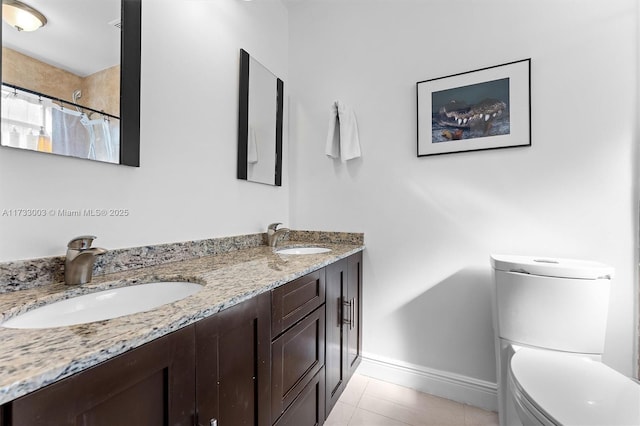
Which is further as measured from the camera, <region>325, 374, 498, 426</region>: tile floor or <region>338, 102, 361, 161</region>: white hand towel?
<region>338, 102, 361, 161</region>: white hand towel

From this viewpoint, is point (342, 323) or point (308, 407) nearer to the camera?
point (308, 407)

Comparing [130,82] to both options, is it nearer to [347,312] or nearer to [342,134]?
[342,134]

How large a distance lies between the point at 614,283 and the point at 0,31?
8.18 feet

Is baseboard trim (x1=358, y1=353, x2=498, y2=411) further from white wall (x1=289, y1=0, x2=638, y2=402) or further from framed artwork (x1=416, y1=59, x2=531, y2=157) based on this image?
framed artwork (x1=416, y1=59, x2=531, y2=157)

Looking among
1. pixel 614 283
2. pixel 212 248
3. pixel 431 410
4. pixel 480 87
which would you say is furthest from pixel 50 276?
pixel 614 283

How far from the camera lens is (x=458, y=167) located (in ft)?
5.33

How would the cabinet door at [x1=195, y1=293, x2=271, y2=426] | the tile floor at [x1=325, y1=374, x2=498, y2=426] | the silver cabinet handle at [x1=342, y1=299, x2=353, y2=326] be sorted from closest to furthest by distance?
the cabinet door at [x1=195, y1=293, x2=271, y2=426] → the tile floor at [x1=325, y1=374, x2=498, y2=426] → the silver cabinet handle at [x1=342, y1=299, x2=353, y2=326]

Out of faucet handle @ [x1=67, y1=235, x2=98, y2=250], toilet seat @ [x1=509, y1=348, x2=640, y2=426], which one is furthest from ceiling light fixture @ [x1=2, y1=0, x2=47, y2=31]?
toilet seat @ [x1=509, y1=348, x2=640, y2=426]

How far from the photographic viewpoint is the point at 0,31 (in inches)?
30.1

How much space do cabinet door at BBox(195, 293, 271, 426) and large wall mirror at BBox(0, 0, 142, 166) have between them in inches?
29.4

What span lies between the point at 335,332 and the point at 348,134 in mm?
1215

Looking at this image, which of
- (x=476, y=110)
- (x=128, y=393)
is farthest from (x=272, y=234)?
(x=476, y=110)

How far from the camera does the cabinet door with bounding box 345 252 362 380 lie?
1.64 metres

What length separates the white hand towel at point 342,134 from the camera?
6.03ft
